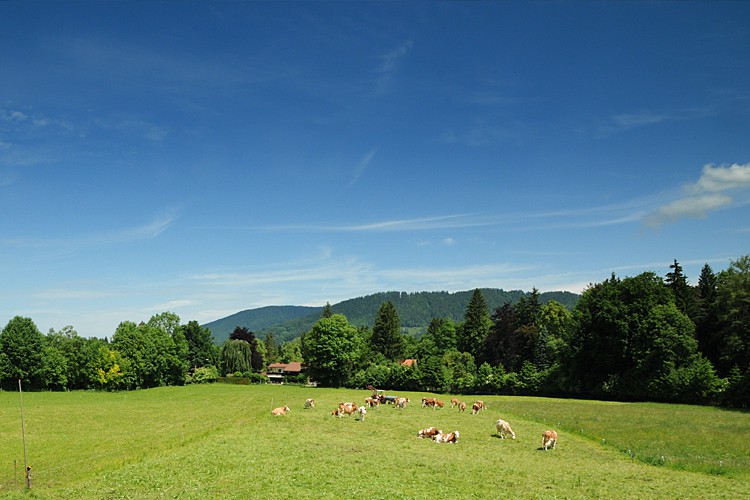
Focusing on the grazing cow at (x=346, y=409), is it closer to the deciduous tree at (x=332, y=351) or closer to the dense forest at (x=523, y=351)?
the dense forest at (x=523, y=351)

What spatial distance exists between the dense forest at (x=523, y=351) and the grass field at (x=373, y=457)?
1857cm

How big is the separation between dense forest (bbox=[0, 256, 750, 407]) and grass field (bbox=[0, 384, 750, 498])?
731 inches

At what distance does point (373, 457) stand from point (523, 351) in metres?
72.9

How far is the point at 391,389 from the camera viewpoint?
86.0 metres

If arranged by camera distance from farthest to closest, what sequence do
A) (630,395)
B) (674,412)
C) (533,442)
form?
1. (630,395)
2. (674,412)
3. (533,442)

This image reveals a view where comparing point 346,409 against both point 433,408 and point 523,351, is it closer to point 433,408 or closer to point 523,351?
point 433,408

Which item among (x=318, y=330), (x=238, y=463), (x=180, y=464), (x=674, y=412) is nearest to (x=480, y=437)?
(x=238, y=463)

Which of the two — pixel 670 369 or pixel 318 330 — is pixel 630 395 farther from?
pixel 318 330

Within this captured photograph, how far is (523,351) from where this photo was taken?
9144 cm

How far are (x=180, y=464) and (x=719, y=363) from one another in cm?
6533

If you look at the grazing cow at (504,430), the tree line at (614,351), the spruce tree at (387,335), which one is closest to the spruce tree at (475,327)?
the tree line at (614,351)

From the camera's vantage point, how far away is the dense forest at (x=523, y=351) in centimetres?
5931

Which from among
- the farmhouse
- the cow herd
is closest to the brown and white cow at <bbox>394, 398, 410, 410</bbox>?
the cow herd

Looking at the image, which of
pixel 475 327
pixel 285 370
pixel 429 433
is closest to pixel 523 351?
pixel 475 327
